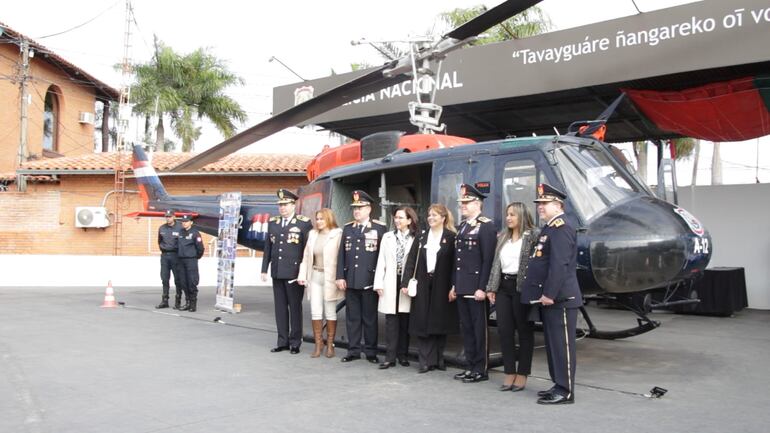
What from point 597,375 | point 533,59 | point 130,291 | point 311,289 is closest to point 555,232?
point 597,375

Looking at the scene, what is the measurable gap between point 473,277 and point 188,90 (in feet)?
83.7

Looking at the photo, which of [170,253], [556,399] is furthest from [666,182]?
[170,253]

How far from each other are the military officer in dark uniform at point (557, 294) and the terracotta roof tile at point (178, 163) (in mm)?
14767

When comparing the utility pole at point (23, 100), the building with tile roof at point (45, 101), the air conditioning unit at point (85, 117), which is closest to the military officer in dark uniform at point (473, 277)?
the utility pole at point (23, 100)

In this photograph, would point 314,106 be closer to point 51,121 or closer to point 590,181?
point 590,181

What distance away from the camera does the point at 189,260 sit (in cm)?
1202

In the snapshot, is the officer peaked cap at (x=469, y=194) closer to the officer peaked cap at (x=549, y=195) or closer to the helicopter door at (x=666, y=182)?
the officer peaked cap at (x=549, y=195)

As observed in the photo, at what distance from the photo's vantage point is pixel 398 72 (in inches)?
305

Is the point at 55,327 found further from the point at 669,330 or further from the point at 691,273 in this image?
the point at 669,330

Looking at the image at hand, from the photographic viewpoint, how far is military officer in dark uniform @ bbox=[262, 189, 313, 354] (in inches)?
299

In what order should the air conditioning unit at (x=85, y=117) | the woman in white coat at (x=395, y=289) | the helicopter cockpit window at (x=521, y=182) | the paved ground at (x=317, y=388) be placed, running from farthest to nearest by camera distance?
the air conditioning unit at (x=85, y=117)
the woman in white coat at (x=395, y=289)
the helicopter cockpit window at (x=521, y=182)
the paved ground at (x=317, y=388)

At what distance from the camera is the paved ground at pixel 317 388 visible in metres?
4.70

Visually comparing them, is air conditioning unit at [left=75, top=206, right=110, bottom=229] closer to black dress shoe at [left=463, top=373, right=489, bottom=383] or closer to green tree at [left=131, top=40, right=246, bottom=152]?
green tree at [left=131, top=40, right=246, bottom=152]

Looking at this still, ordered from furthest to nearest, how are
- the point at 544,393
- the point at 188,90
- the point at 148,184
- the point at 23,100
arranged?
1. the point at 188,90
2. the point at 23,100
3. the point at 148,184
4. the point at 544,393
